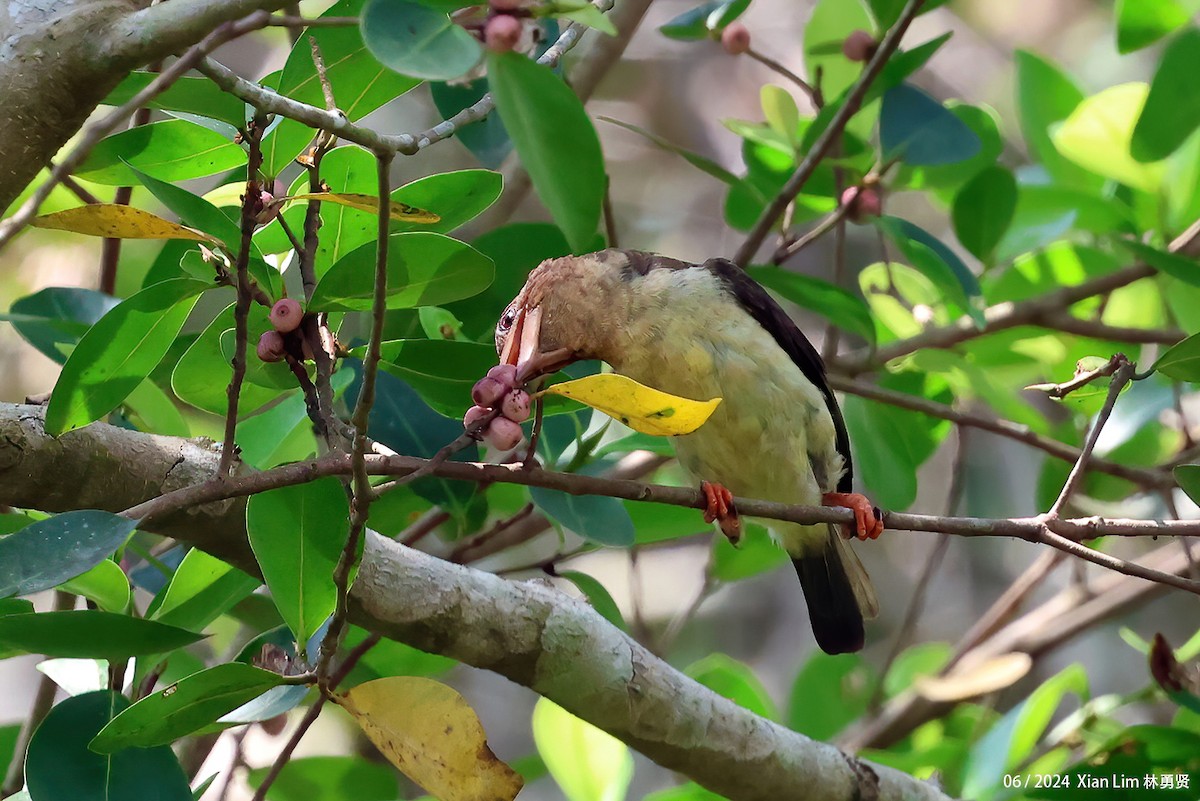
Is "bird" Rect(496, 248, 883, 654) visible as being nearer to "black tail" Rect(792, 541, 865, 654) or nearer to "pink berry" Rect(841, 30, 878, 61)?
"black tail" Rect(792, 541, 865, 654)

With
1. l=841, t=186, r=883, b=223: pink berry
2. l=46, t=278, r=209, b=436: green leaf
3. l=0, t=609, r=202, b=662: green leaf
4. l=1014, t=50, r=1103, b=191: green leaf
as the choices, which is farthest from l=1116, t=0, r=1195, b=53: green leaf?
l=0, t=609, r=202, b=662: green leaf

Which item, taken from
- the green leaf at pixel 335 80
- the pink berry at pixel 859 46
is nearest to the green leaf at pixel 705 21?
the pink berry at pixel 859 46

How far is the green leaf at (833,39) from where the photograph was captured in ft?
9.99

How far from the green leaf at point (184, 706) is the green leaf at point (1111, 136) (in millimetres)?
2450

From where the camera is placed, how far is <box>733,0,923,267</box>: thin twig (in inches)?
97.8

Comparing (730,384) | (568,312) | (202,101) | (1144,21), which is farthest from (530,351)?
(1144,21)

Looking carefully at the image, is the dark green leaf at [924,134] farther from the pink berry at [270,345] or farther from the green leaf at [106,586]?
the green leaf at [106,586]

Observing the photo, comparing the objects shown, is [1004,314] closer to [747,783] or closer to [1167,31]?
[1167,31]

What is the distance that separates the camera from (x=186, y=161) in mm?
1935

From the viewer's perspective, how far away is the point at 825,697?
3.36m

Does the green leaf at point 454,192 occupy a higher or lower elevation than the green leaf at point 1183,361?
higher

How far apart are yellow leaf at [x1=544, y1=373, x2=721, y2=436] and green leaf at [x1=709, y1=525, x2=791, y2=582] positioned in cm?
197

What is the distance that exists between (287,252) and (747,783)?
1406 millimetres

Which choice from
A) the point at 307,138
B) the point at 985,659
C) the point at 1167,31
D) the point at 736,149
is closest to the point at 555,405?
the point at 307,138
